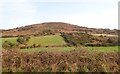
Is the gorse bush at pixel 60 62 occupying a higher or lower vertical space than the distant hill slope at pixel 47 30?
lower

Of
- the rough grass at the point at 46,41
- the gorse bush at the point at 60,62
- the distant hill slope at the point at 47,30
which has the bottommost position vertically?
the gorse bush at the point at 60,62

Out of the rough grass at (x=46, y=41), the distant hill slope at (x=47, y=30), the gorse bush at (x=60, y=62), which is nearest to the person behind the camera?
the gorse bush at (x=60, y=62)

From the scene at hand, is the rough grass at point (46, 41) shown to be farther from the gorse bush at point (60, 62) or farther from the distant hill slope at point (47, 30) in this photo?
the gorse bush at point (60, 62)

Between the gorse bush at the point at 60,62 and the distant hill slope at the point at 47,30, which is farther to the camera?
the distant hill slope at the point at 47,30

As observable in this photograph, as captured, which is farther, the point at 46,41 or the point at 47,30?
the point at 47,30

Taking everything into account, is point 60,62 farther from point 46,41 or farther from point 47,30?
point 47,30

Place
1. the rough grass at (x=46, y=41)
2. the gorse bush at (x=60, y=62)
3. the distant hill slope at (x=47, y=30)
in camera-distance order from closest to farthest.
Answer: the gorse bush at (x=60, y=62) → the rough grass at (x=46, y=41) → the distant hill slope at (x=47, y=30)

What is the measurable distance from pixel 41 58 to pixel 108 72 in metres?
5.91

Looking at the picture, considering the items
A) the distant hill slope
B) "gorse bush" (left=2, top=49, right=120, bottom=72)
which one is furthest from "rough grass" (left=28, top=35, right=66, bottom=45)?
"gorse bush" (left=2, top=49, right=120, bottom=72)

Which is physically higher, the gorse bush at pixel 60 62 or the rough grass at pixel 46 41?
the rough grass at pixel 46 41

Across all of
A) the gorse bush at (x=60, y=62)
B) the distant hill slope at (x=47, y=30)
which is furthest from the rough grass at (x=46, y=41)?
the gorse bush at (x=60, y=62)

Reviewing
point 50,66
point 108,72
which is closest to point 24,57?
point 50,66

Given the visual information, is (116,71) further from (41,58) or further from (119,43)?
(119,43)

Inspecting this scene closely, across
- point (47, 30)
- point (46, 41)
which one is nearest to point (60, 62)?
point (46, 41)
